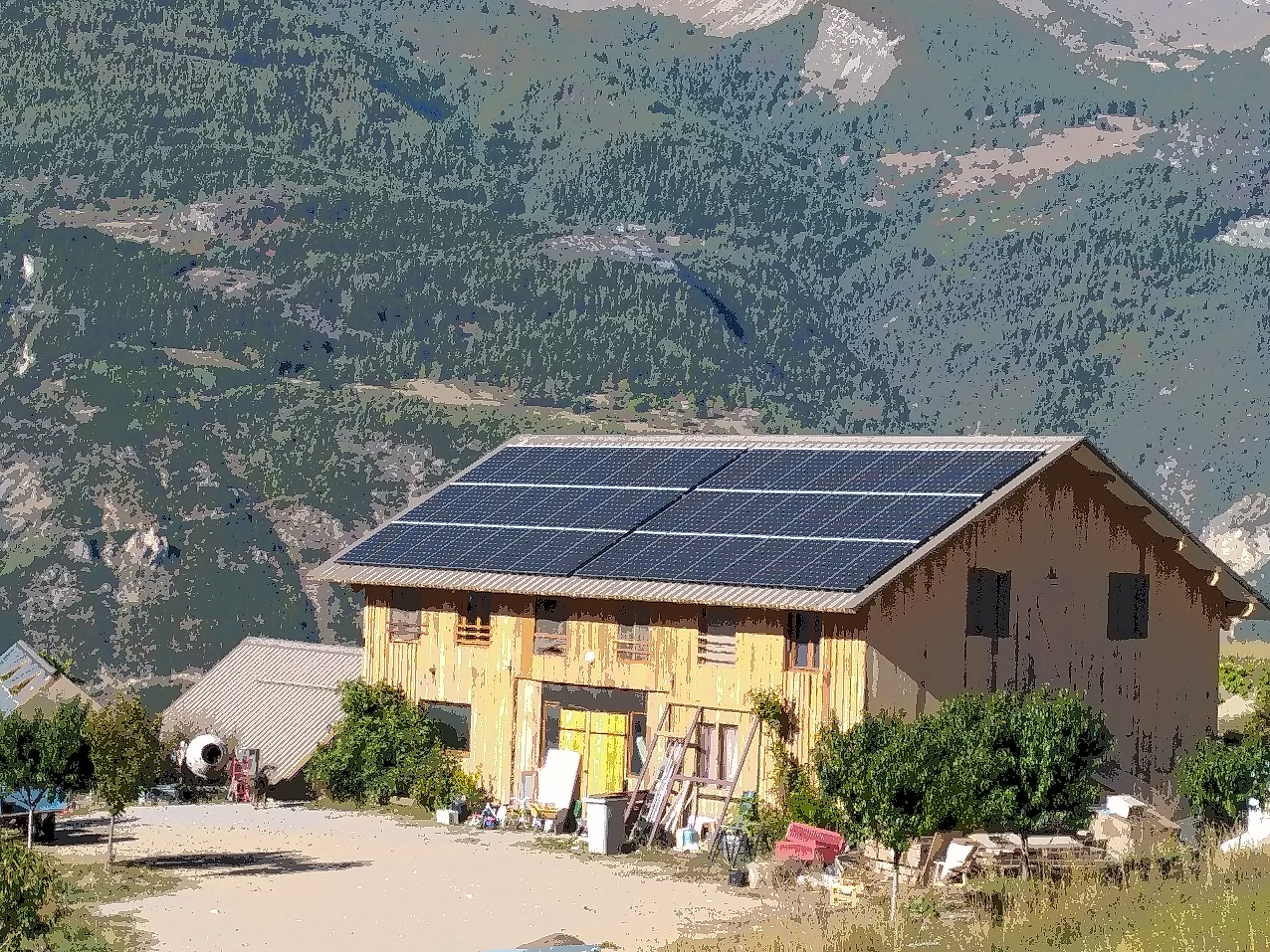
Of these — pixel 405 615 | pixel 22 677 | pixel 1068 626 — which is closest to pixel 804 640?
pixel 1068 626

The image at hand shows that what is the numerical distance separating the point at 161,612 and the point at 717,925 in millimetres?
96770

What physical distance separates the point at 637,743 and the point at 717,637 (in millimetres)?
3059

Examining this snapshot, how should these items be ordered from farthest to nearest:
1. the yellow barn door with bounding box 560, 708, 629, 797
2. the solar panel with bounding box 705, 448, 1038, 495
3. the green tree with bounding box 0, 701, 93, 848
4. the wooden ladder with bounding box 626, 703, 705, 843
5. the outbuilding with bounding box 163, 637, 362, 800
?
the outbuilding with bounding box 163, 637, 362, 800
the yellow barn door with bounding box 560, 708, 629, 797
the solar panel with bounding box 705, 448, 1038, 495
the wooden ladder with bounding box 626, 703, 705, 843
the green tree with bounding box 0, 701, 93, 848

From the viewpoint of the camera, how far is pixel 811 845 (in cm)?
3688

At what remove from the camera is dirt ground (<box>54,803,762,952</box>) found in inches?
1192

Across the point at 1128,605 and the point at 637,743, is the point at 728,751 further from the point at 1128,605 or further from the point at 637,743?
the point at 1128,605

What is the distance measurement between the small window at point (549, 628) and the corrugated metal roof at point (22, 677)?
1576cm

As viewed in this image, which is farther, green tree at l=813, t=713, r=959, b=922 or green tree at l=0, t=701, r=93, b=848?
green tree at l=0, t=701, r=93, b=848

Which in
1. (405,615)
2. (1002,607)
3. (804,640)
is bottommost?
(804,640)

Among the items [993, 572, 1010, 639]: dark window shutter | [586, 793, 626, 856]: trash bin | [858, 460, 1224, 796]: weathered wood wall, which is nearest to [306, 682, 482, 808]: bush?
[586, 793, 626, 856]: trash bin

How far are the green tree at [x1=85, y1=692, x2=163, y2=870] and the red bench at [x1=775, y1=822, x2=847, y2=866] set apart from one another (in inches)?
435

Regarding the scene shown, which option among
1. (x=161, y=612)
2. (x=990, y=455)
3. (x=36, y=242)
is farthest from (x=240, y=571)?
(x=990, y=455)

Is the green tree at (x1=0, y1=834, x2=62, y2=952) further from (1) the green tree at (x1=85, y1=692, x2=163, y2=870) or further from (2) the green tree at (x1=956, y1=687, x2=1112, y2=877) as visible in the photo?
(2) the green tree at (x1=956, y1=687, x2=1112, y2=877)

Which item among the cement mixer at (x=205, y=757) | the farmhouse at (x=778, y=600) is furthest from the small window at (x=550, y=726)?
the cement mixer at (x=205, y=757)
